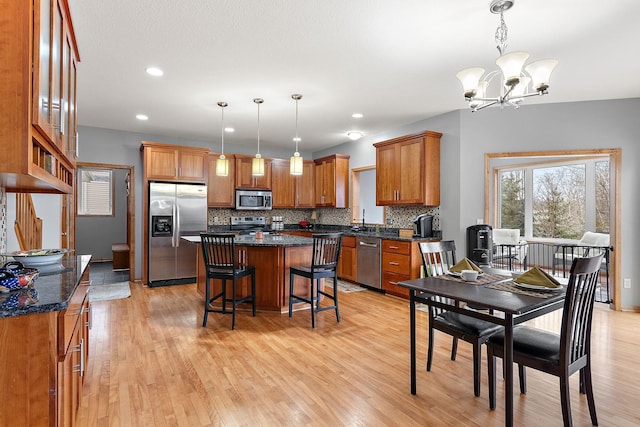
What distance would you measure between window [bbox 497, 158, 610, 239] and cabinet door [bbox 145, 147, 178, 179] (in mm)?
6925

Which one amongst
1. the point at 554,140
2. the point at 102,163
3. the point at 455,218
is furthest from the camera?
the point at 102,163

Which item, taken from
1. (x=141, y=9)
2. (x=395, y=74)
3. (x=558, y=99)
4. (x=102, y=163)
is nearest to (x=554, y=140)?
(x=558, y=99)

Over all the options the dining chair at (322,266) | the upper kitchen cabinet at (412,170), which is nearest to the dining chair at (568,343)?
the dining chair at (322,266)

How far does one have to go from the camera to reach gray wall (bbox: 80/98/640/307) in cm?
425

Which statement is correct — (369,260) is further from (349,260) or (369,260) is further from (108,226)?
(108,226)

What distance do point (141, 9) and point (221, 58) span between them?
0.84 m

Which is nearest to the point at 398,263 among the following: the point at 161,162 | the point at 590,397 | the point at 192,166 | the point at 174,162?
the point at 590,397

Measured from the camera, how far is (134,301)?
4.69 m

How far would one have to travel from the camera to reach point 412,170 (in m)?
5.07

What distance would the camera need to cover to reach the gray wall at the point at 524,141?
4250 millimetres

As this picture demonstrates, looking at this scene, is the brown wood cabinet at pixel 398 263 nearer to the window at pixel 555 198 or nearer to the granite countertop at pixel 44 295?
the granite countertop at pixel 44 295

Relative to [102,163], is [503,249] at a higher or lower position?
lower

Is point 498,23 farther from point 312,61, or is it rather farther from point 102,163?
point 102,163

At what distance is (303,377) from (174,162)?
4444 mm
